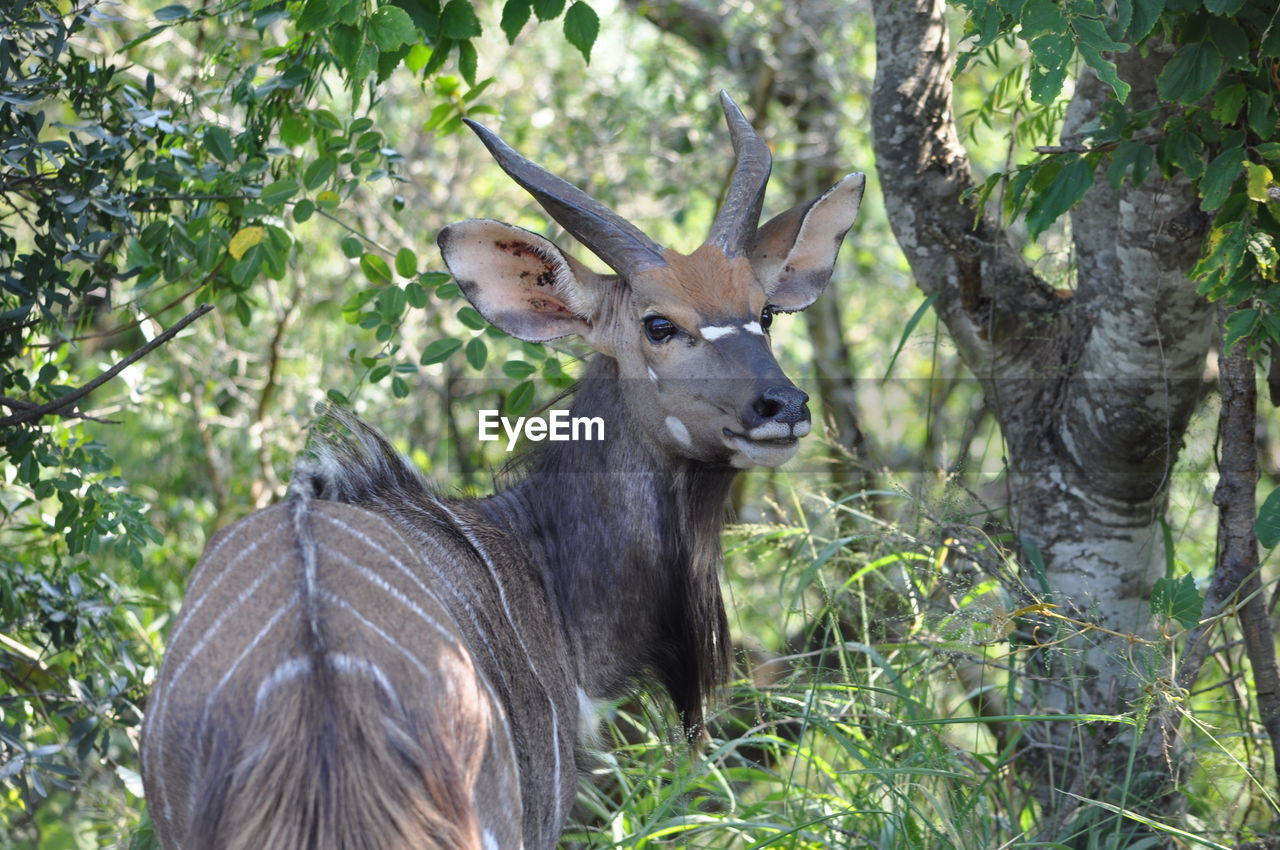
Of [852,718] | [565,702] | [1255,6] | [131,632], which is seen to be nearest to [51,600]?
[131,632]

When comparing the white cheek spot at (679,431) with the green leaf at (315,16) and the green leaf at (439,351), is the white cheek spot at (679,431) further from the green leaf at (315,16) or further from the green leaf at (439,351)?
the green leaf at (315,16)

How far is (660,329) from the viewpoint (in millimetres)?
4109

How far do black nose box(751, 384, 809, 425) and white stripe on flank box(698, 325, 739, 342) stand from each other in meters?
0.33

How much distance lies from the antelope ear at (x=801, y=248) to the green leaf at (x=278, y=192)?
1624mm

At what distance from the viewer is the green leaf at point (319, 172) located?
4.68 metres

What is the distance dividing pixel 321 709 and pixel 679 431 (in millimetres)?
1729

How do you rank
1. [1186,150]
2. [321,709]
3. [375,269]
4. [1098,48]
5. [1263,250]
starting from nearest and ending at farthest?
[321,709] < [1098,48] < [1263,250] < [1186,150] < [375,269]

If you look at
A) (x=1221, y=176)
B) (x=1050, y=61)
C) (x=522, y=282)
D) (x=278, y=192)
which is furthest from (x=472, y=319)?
(x=1221, y=176)

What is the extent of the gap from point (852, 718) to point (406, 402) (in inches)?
186

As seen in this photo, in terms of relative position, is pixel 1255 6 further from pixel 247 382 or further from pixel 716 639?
pixel 247 382

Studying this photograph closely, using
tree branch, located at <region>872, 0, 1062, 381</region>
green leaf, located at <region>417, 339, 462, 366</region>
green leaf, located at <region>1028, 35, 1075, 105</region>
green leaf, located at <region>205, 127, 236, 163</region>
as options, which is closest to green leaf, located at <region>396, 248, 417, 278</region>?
green leaf, located at <region>417, 339, 462, 366</region>

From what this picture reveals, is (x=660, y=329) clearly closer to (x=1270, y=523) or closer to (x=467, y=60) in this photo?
(x=467, y=60)

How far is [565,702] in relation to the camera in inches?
145

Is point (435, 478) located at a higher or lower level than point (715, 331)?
lower
